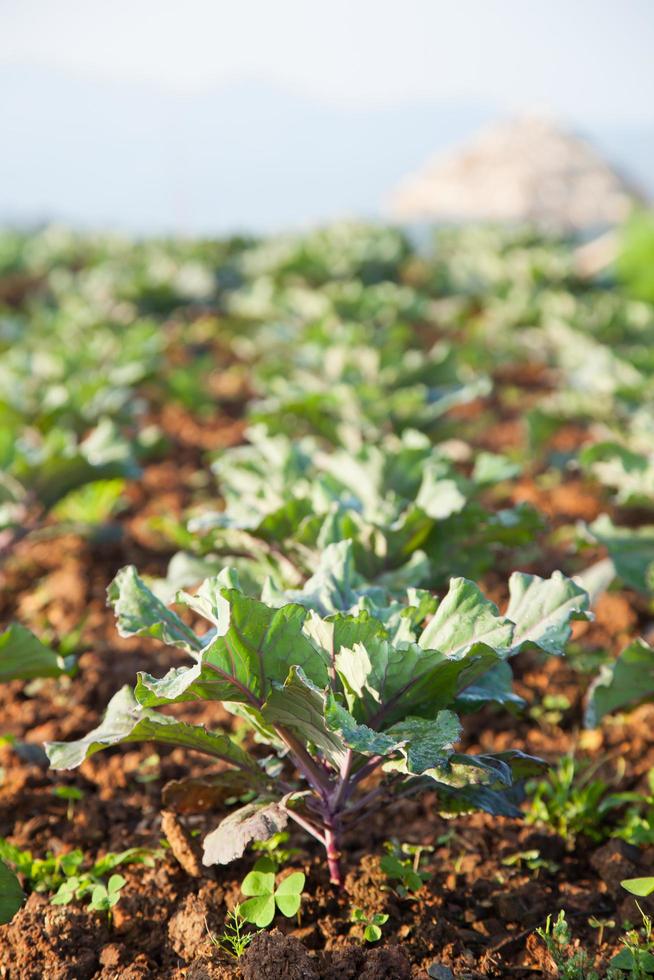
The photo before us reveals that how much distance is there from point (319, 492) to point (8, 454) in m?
1.31

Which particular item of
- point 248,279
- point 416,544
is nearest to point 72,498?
point 416,544

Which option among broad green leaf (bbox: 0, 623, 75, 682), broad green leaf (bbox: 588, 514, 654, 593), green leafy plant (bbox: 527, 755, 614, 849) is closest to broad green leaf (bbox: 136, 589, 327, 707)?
broad green leaf (bbox: 0, 623, 75, 682)

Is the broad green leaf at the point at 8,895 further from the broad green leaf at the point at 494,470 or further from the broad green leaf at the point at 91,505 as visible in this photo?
the broad green leaf at the point at 91,505

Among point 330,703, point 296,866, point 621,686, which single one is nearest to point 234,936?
point 296,866

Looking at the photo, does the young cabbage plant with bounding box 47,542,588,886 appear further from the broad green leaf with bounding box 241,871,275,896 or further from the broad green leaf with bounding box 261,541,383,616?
the broad green leaf with bounding box 241,871,275,896

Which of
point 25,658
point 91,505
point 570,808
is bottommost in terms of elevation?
point 91,505

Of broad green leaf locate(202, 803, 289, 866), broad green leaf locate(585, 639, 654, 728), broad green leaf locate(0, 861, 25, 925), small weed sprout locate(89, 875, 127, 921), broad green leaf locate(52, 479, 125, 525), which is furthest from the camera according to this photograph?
broad green leaf locate(52, 479, 125, 525)

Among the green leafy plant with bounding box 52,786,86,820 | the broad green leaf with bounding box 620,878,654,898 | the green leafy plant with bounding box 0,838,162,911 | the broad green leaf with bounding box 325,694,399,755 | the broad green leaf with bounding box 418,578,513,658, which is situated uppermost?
the broad green leaf with bounding box 418,578,513,658

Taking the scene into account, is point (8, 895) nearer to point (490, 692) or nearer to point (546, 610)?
point (490, 692)

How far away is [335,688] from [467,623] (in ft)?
0.92

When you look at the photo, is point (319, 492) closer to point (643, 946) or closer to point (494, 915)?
point (494, 915)

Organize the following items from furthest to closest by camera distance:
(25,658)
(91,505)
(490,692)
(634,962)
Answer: (91,505) → (25,658) → (490,692) → (634,962)

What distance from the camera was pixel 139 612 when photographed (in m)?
1.67

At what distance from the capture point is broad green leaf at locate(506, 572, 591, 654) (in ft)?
5.01
